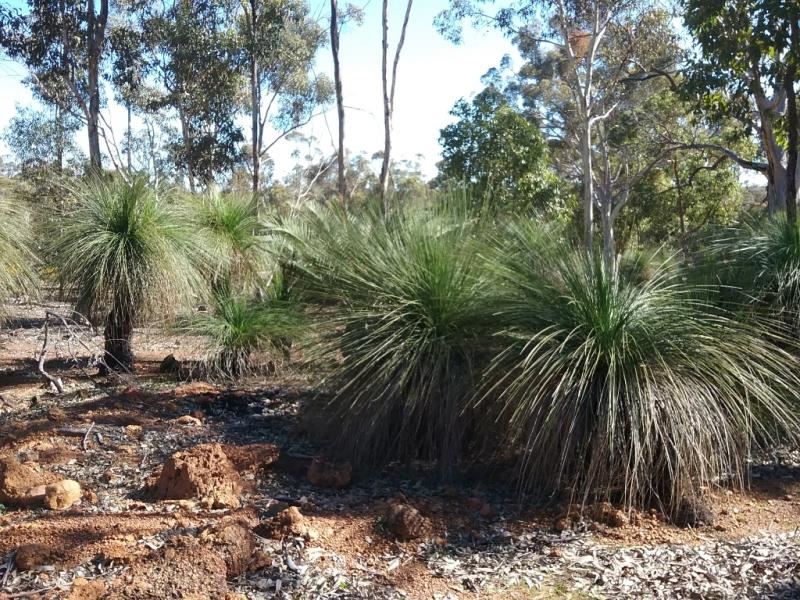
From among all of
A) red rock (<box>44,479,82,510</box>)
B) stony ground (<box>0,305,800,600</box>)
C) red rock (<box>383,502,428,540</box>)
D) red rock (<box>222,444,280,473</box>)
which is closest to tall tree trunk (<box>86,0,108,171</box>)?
stony ground (<box>0,305,800,600</box>)

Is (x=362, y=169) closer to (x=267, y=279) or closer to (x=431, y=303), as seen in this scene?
(x=267, y=279)

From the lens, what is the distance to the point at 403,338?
590 cm

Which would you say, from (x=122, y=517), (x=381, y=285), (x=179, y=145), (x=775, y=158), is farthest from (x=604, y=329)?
(x=179, y=145)

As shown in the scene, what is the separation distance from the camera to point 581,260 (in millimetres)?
5547

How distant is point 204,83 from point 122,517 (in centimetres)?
1985

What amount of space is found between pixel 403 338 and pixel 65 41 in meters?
18.5

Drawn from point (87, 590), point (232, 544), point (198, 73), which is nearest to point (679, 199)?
point (198, 73)

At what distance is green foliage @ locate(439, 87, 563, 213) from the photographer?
2088 cm

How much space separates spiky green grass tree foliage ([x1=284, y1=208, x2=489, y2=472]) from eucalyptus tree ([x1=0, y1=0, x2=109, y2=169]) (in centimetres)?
1509

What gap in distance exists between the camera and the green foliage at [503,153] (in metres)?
20.9

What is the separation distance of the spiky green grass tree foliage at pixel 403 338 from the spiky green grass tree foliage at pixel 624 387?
373 millimetres

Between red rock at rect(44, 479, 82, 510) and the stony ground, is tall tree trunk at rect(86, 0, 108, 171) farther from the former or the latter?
red rock at rect(44, 479, 82, 510)

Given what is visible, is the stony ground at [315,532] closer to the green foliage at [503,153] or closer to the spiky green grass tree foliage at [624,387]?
the spiky green grass tree foliage at [624,387]

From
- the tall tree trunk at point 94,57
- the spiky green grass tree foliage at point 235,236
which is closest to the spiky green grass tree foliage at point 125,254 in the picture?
the spiky green grass tree foliage at point 235,236
